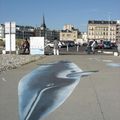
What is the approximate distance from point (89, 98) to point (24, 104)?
1.91 meters

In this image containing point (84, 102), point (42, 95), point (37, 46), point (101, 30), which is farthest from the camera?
point (101, 30)

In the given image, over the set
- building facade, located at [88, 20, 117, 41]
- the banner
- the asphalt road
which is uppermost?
building facade, located at [88, 20, 117, 41]

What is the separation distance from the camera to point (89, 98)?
10930mm

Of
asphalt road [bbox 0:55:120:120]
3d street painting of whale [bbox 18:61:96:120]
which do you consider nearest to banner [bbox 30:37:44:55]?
3d street painting of whale [bbox 18:61:96:120]

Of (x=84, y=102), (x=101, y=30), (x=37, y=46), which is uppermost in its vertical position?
(x=101, y=30)

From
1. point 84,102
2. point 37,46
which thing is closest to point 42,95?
point 84,102

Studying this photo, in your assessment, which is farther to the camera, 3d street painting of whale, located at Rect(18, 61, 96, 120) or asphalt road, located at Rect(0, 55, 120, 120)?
3d street painting of whale, located at Rect(18, 61, 96, 120)

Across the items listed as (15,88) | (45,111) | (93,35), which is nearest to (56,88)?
(15,88)

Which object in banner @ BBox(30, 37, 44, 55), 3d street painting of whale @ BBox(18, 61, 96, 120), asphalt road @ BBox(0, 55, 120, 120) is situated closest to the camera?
asphalt road @ BBox(0, 55, 120, 120)

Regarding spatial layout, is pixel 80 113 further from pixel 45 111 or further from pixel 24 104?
pixel 24 104

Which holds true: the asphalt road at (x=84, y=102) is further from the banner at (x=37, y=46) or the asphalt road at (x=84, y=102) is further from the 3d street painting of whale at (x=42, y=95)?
the banner at (x=37, y=46)

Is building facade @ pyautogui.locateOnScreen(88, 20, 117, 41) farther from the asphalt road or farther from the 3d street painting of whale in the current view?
the asphalt road

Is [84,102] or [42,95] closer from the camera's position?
[84,102]

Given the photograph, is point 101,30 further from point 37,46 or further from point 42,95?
point 42,95
